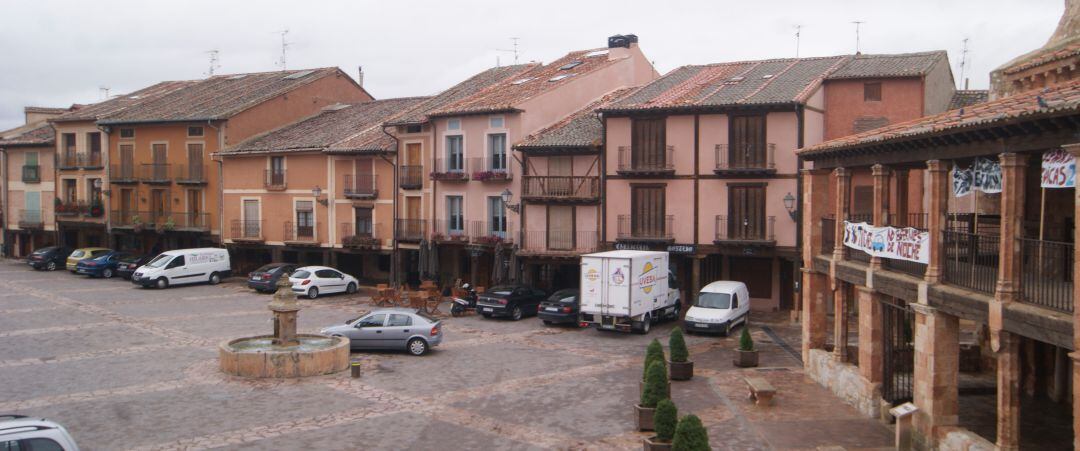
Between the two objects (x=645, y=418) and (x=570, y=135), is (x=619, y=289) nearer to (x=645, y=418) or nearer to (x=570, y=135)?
(x=570, y=135)

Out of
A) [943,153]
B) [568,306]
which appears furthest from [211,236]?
[943,153]

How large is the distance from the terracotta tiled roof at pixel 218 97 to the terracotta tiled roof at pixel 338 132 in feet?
6.89

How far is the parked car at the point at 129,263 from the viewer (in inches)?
1751

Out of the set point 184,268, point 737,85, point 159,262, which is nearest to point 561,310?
point 737,85

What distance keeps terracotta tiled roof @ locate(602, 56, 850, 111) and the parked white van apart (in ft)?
23.2

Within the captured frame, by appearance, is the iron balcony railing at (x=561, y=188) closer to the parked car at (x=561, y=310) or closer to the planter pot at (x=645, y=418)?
the parked car at (x=561, y=310)

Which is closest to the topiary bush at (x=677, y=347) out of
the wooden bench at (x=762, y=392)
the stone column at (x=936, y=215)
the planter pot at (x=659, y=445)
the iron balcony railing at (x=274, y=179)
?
the wooden bench at (x=762, y=392)

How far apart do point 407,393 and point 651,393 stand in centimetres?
635

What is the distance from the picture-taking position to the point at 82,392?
67.8 feet

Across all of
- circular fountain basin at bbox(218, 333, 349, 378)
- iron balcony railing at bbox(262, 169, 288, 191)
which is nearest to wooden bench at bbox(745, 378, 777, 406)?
circular fountain basin at bbox(218, 333, 349, 378)

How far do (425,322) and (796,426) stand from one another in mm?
11483

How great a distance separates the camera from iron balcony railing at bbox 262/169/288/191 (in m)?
45.8

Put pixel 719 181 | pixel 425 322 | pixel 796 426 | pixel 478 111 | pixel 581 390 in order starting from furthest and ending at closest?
pixel 478 111, pixel 719 181, pixel 425 322, pixel 581 390, pixel 796 426

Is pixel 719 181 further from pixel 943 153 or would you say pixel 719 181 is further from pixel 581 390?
pixel 943 153
